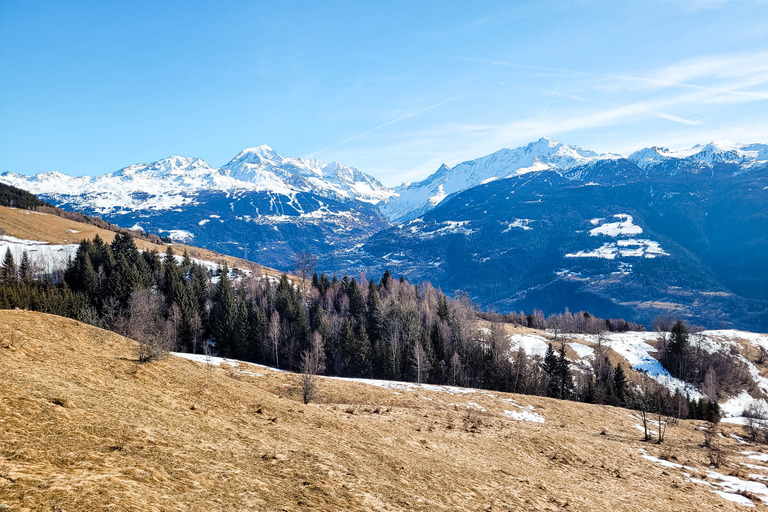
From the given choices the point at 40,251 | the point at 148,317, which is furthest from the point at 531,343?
the point at 40,251

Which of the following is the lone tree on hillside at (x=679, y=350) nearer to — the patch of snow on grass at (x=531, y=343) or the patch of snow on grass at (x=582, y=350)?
the patch of snow on grass at (x=582, y=350)

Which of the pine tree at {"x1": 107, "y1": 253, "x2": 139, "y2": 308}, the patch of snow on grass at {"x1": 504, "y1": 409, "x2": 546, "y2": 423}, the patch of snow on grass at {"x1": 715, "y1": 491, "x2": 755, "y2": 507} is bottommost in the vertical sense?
the patch of snow on grass at {"x1": 504, "y1": 409, "x2": 546, "y2": 423}

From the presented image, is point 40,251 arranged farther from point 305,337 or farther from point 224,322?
point 305,337

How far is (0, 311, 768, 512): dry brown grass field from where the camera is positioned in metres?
12.1

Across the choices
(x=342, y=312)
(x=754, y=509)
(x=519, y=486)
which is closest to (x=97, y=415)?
(x=519, y=486)

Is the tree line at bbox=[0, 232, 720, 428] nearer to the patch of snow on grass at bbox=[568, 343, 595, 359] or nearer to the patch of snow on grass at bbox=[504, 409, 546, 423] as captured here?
the patch of snow on grass at bbox=[568, 343, 595, 359]

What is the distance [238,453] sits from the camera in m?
16.4

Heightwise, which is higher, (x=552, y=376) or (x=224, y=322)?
(x=224, y=322)

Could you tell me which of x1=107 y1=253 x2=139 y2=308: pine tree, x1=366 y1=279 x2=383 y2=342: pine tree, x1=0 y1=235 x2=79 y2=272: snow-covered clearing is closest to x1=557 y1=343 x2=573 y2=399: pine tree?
x1=366 y1=279 x2=383 y2=342: pine tree

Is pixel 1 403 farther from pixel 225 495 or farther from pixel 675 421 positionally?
pixel 675 421

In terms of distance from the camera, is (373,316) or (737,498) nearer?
(737,498)

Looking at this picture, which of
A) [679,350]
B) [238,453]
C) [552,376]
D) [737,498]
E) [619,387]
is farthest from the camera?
[679,350]

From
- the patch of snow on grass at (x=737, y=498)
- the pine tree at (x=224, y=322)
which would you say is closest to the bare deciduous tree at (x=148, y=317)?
the pine tree at (x=224, y=322)

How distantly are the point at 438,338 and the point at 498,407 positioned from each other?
5339 cm
